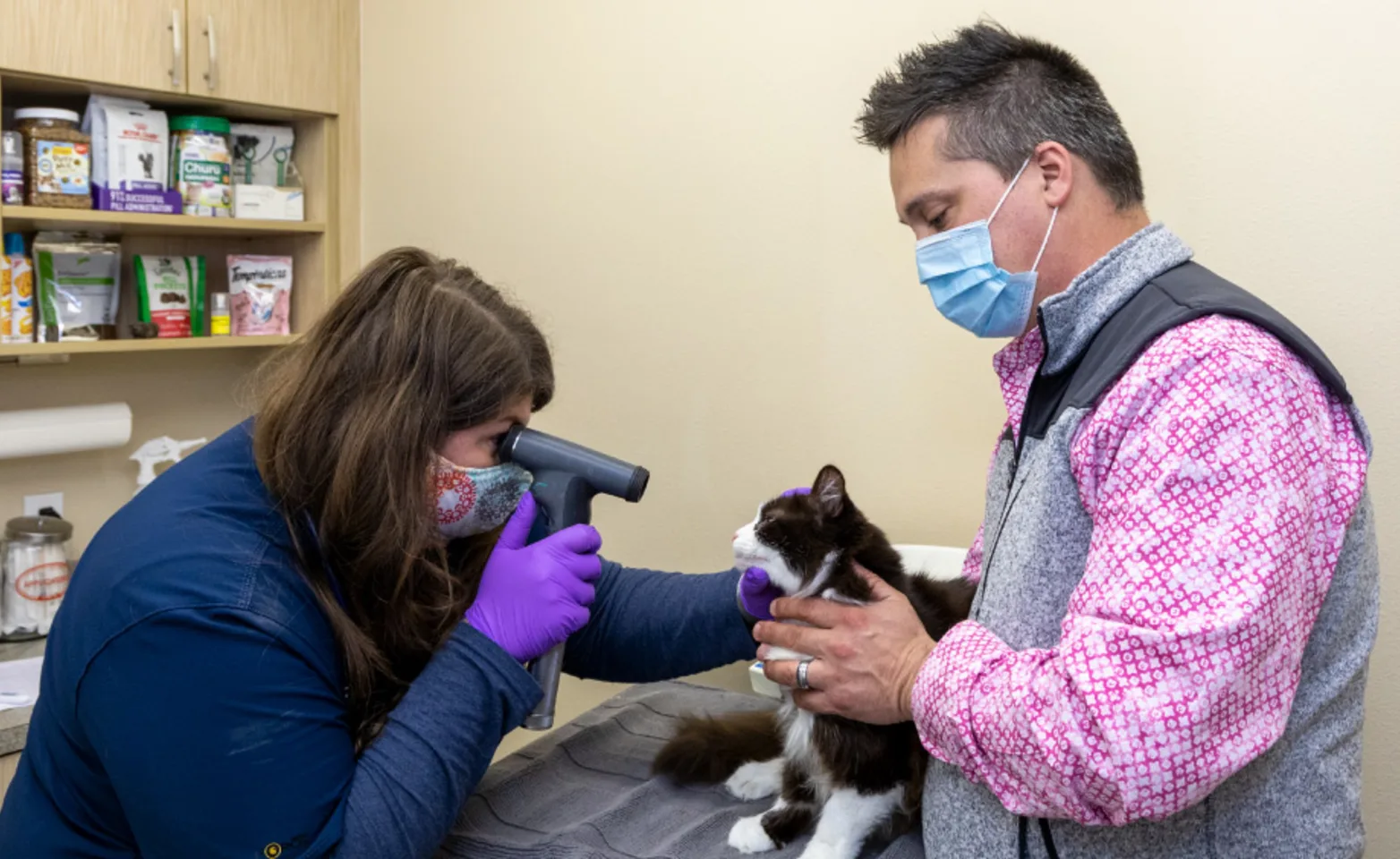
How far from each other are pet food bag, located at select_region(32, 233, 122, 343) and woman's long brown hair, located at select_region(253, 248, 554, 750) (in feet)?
4.38

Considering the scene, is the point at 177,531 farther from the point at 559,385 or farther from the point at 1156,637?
the point at 559,385

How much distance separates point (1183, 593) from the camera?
94cm

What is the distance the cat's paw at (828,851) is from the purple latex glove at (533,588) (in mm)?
391

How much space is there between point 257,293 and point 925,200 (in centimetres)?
192

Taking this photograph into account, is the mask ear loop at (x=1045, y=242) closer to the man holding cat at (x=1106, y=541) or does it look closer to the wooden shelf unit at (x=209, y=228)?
the man holding cat at (x=1106, y=541)

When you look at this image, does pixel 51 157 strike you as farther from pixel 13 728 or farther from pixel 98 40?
pixel 13 728

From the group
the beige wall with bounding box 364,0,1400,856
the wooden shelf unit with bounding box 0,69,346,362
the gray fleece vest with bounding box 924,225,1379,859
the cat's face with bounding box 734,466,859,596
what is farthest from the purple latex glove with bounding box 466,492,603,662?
the wooden shelf unit with bounding box 0,69,346,362

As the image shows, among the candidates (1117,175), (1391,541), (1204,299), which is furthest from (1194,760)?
(1391,541)

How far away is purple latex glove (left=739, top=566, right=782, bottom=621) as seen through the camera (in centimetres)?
152

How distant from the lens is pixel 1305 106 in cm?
167

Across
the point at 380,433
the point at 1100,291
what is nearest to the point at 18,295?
the point at 380,433

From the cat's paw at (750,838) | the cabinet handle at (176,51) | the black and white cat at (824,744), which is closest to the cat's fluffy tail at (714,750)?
the black and white cat at (824,744)

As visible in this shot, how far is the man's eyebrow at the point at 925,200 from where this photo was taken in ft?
4.19

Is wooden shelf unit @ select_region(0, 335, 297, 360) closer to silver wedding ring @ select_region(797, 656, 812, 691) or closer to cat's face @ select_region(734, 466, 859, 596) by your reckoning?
cat's face @ select_region(734, 466, 859, 596)
